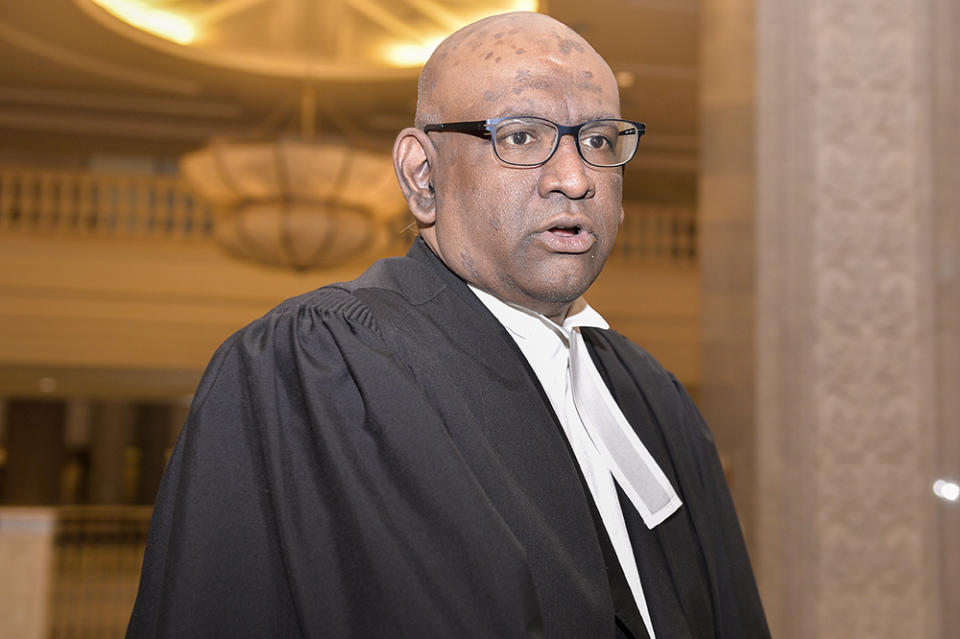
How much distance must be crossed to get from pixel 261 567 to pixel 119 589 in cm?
927

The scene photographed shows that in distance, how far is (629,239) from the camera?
11477 mm

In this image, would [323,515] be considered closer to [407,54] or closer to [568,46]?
[568,46]

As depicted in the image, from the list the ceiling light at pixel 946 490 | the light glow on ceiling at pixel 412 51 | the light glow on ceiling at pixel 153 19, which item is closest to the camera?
the ceiling light at pixel 946 490

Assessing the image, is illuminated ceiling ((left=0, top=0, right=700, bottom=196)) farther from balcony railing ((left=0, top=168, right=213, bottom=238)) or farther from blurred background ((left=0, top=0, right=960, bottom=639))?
balcony railing ((left=0, top=168, right=213, bottom=238))

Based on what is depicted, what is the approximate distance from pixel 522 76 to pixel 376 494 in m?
0.62

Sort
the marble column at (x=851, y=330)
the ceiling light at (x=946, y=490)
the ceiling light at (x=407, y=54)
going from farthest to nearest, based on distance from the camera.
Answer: the ceiling light at (x=407, y=54)
the marble column at (x=851, y=330)
the ceiling light at (x=946, y=490)

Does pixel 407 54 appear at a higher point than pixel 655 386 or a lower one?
higher

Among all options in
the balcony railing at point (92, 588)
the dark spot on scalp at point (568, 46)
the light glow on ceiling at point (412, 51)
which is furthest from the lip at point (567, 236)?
the balcony railing at point (92, 588)

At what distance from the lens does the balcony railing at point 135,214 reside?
1050 centimetres

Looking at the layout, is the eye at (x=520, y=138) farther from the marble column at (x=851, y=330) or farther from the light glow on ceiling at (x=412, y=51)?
the light glow on ceiling at (x=412, y=51)

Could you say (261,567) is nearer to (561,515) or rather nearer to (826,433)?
(561,515)

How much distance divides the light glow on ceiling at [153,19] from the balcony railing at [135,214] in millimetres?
2331

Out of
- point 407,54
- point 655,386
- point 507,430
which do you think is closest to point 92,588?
point 407,54

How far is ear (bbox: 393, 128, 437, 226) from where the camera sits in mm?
1385
